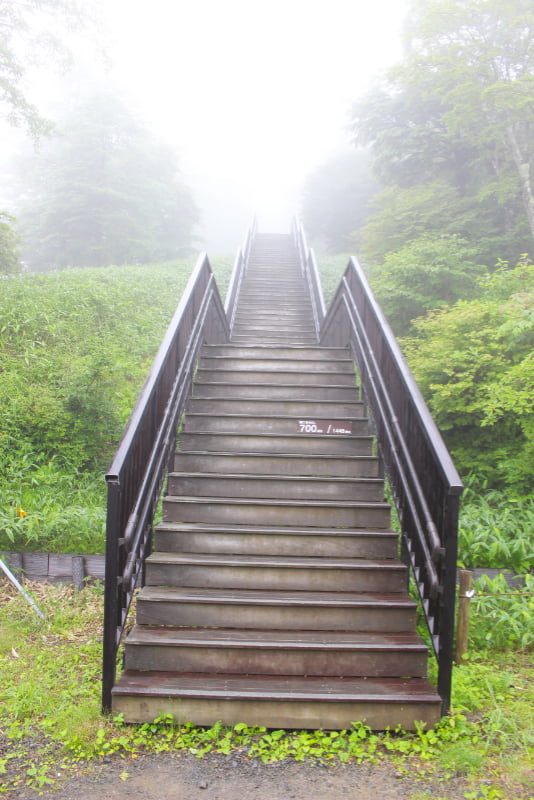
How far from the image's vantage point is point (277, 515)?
3.77m

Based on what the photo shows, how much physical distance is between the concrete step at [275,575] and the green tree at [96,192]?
16450 millimetres

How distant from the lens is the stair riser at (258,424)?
4605mm

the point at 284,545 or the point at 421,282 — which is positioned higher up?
the point at 421,282

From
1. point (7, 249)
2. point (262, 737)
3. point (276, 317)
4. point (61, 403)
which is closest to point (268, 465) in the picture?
point (262, 737)

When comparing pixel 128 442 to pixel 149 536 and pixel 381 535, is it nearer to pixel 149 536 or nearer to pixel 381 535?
pixel 149 536

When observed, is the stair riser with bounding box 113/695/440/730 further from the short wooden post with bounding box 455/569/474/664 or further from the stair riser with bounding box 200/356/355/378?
the stair riser with bounding box 200/356/355/378

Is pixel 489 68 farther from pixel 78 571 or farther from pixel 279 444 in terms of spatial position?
pixel 78 571

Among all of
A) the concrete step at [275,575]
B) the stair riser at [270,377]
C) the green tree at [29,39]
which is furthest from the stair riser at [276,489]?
the green tree at [29,39]

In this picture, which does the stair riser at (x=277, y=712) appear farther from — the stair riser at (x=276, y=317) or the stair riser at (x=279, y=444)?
the stair riser at (x=276, y=317)

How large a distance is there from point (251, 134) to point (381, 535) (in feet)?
154

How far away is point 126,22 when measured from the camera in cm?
1948

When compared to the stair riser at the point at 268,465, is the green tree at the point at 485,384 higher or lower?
higher

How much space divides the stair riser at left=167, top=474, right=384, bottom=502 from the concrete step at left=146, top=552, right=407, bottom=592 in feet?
2.18

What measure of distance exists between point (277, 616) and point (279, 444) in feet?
5.05
